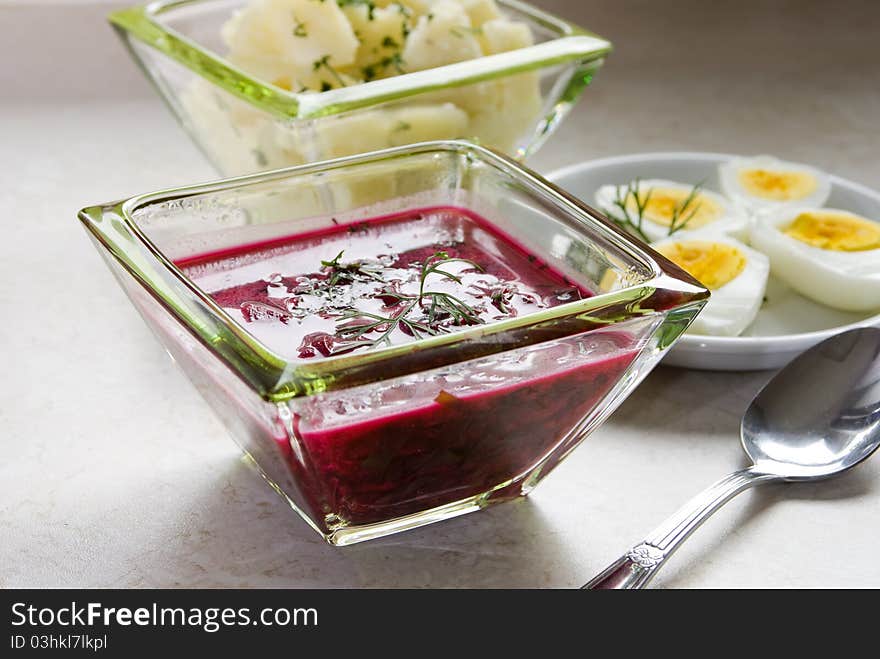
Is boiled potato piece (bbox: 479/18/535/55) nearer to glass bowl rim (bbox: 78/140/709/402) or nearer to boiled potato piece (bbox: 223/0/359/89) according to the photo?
boiled potato piece (bbox: 223/0/359/89)

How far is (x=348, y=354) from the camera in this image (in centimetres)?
88

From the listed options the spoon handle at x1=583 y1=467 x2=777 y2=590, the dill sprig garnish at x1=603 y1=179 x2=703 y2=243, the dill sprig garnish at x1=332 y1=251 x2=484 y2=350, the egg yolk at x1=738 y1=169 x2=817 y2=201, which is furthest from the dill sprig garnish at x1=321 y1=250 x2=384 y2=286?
the egg yolk at x1=738 y1=169 x2=817 y2=201

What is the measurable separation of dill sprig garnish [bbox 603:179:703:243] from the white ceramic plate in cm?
7

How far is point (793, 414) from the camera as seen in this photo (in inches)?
48.8

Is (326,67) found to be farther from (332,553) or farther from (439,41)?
(332,553)

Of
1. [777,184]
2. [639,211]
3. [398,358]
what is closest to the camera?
[398,358]

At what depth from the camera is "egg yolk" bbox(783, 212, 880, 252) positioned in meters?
1.56

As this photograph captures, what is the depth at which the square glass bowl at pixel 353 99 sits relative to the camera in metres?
1.42

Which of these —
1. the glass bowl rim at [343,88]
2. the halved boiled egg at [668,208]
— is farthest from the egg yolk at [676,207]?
the glass bowl rim at [343,88]

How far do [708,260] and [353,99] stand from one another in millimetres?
514

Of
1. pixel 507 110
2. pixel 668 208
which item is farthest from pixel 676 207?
pixel 507 110

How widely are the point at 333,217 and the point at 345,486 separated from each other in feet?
1.17
